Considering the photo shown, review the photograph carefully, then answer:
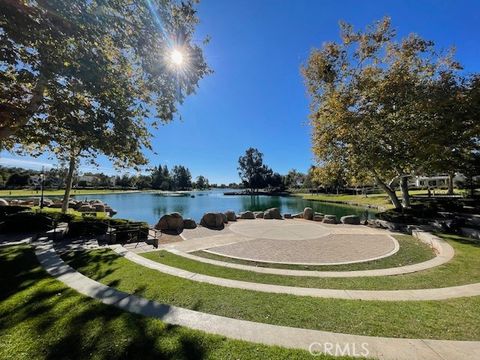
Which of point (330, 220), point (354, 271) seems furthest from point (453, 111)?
point (354, 271)

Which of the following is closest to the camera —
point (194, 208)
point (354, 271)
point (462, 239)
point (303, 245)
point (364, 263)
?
point (354, 271)

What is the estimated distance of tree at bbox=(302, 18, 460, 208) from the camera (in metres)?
16.2

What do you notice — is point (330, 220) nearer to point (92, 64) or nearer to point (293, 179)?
point (92, 64)

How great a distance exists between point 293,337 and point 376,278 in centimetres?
479

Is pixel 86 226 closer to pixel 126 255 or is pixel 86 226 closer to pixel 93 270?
pixel 126 255

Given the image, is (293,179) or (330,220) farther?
(293,179)

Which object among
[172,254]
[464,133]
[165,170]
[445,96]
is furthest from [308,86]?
[165,170]

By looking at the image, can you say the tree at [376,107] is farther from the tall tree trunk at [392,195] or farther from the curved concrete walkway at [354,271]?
the curved concrete walkway at [354,271]

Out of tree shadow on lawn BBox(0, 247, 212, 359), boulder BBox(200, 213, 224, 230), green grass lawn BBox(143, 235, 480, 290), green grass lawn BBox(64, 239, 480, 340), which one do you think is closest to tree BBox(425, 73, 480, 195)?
green grass lawn BBox(143, 235, 480, 290)

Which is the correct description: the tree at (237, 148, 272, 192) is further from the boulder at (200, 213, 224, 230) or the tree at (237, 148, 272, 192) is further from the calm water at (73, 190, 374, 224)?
the boulder at (200, 213, 224, 230)

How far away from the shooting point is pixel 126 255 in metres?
9.46

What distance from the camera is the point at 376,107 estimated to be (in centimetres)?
1769

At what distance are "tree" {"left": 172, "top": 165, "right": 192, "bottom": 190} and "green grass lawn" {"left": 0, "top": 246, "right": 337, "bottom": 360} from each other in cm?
13187

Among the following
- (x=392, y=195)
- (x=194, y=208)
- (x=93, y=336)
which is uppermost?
(x=392, y=195)
